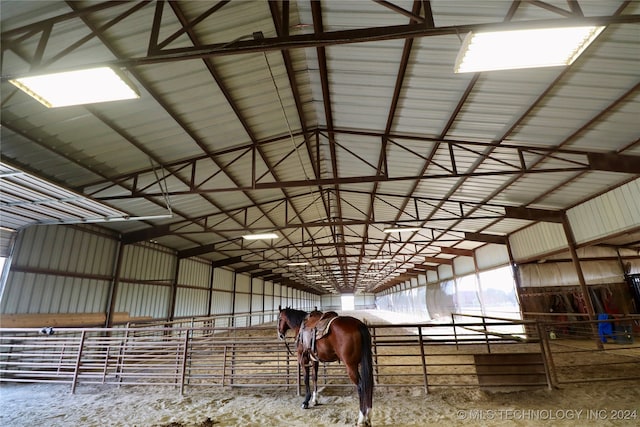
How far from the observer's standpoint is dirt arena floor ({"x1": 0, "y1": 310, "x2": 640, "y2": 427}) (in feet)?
13.7

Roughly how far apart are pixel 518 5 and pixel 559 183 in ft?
22.1

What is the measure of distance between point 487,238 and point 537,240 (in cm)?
247

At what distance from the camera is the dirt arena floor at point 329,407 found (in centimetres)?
417

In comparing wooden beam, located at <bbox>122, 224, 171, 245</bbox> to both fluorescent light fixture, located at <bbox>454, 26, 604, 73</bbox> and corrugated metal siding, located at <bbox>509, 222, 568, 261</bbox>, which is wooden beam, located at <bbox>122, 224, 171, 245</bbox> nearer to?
fluorescent light fixture, located at <bbox>454, 26, 604, 73</bbox>

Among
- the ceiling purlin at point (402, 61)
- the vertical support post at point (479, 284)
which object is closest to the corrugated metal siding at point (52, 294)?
the ceiling purlin at point (402, 61)

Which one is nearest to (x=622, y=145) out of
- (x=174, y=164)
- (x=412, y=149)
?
(x=412, y=149)

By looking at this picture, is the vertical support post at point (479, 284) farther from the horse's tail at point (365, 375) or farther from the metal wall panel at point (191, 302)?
the metal wall panel at point (191, 302)

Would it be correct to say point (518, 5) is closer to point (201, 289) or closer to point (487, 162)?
point (487, 162)

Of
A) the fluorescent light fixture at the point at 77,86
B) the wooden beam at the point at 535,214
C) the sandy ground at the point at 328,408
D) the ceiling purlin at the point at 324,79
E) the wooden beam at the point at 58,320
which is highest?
the ceiling purlin at the point at 324,79

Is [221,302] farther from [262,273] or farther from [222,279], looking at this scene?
[262,273]

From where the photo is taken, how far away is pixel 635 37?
3.98 meters

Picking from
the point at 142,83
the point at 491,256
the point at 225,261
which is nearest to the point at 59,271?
the point at 142,83

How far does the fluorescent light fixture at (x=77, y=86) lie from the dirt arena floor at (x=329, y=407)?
4.64m

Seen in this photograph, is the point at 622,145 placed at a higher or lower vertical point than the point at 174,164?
lower
